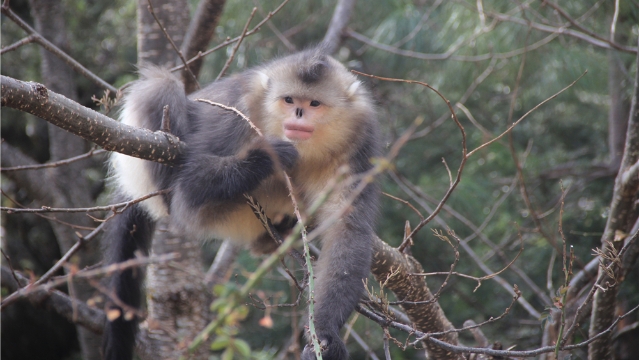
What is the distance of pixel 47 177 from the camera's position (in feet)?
17.1

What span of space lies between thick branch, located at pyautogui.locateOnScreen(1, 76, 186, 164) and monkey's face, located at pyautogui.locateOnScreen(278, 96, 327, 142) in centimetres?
69

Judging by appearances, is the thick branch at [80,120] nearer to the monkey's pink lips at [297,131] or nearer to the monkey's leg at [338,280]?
the monkey's pink lips at [297,131]

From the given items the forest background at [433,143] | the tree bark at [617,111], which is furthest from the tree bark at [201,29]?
the tree bark at [617,111]

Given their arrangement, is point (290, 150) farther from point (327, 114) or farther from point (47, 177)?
point (47, 177)

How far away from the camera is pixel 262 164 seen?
9.65 ft

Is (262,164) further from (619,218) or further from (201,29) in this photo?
(619,218)

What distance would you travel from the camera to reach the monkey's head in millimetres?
3123

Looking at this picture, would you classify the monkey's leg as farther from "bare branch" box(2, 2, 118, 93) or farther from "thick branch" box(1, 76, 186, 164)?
"bare branch" box(2, 2, 118, 93)

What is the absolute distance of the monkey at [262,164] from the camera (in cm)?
294

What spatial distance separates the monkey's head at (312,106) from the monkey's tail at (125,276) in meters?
1.04

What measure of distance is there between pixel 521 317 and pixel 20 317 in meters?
5.66

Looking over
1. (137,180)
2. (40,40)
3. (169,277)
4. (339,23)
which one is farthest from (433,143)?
(40,40)

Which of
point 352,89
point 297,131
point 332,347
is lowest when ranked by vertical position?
point 332,347

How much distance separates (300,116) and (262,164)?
1.16 feet
